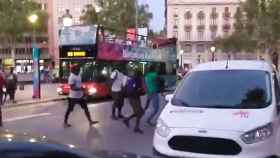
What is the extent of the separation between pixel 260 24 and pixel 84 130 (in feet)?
160

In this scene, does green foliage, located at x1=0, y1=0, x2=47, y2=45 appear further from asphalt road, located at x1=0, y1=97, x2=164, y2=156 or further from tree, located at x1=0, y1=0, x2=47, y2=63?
asphalt road, located at x1=0, y1=97, x2=164, y2=156

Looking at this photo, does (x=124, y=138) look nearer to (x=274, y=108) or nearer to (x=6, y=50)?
(x=274, y=108)

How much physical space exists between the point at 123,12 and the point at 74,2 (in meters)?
43.6

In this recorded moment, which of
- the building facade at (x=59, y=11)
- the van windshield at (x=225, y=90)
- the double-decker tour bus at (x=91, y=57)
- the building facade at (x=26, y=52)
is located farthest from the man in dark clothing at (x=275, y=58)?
the building facade at (x=59, y=11)

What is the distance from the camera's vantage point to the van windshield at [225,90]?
28.5ft

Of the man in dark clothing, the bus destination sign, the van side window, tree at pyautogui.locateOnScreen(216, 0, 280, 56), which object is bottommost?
the man in dark clothing

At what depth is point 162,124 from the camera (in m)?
8.33

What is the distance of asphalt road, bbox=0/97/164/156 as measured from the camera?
41.7 ft

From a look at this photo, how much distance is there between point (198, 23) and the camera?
421 feet

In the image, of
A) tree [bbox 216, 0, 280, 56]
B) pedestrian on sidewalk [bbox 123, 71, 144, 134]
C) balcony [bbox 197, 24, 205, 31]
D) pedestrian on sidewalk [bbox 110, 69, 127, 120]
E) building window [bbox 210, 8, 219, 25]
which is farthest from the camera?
balcony [bbox 197, 24, 205, 31]

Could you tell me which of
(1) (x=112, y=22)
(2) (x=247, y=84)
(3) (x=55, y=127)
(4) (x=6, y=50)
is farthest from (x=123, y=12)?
(2) (x=247, y=84)

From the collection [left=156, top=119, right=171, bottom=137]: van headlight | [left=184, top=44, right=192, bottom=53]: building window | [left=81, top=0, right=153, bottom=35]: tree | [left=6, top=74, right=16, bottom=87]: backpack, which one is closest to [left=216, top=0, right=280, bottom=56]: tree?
[left=81, top=0, right=153, bottom=35]: tree

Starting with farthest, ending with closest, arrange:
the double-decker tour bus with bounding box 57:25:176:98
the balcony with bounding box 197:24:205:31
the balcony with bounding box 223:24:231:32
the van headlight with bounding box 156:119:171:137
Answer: the balcony with bounding box 197:24:205:31, the balcony with bounding box 223:24:231:32, the double-decker tour bus with bounding box 57:25:176:98, the van headlight with bounding box 156:119:171:137

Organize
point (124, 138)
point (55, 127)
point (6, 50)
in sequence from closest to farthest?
point (124, 138) → point (55, 127) → point (6, 50)
